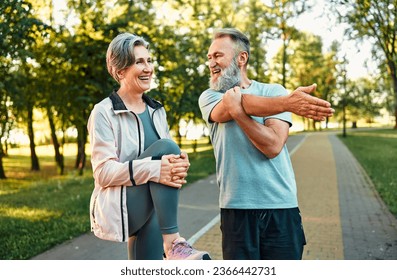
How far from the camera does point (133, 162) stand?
1.64m

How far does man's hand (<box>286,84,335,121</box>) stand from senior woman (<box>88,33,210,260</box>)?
0.46 m

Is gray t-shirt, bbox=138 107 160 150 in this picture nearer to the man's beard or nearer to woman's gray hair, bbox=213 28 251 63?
the man's beard

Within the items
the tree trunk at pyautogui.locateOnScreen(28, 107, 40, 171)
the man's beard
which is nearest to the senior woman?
the man's beard

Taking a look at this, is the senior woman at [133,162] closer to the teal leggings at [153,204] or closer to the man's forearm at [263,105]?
the teal leggings at [153,204]

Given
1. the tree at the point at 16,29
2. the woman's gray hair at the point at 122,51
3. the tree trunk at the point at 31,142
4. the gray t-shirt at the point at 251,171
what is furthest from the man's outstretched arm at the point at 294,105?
the tree trunk at the point at 31,142

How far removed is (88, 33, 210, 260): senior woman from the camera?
65.1 inches

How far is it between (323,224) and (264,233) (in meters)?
4.24

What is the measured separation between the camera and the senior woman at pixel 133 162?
1652mm

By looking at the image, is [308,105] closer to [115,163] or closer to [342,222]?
[115,163]

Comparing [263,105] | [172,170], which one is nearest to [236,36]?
[263,105]

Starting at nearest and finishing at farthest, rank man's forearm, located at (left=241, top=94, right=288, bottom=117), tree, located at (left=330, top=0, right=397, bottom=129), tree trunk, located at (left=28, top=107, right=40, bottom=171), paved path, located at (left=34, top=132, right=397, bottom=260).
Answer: man's forearm, located at (left=241, top=94, right=288, bottom=117) < paved path, located at (left=34, top=132, right=397, bottom=260) < tree, located at (left=330, top=0, right=397, bottom=129) < tree trunk, located at (left=28, top=107, right=40, bottom=171)

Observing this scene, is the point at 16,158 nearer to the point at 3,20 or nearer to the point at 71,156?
the point at 71,156

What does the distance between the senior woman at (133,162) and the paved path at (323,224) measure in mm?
2896
